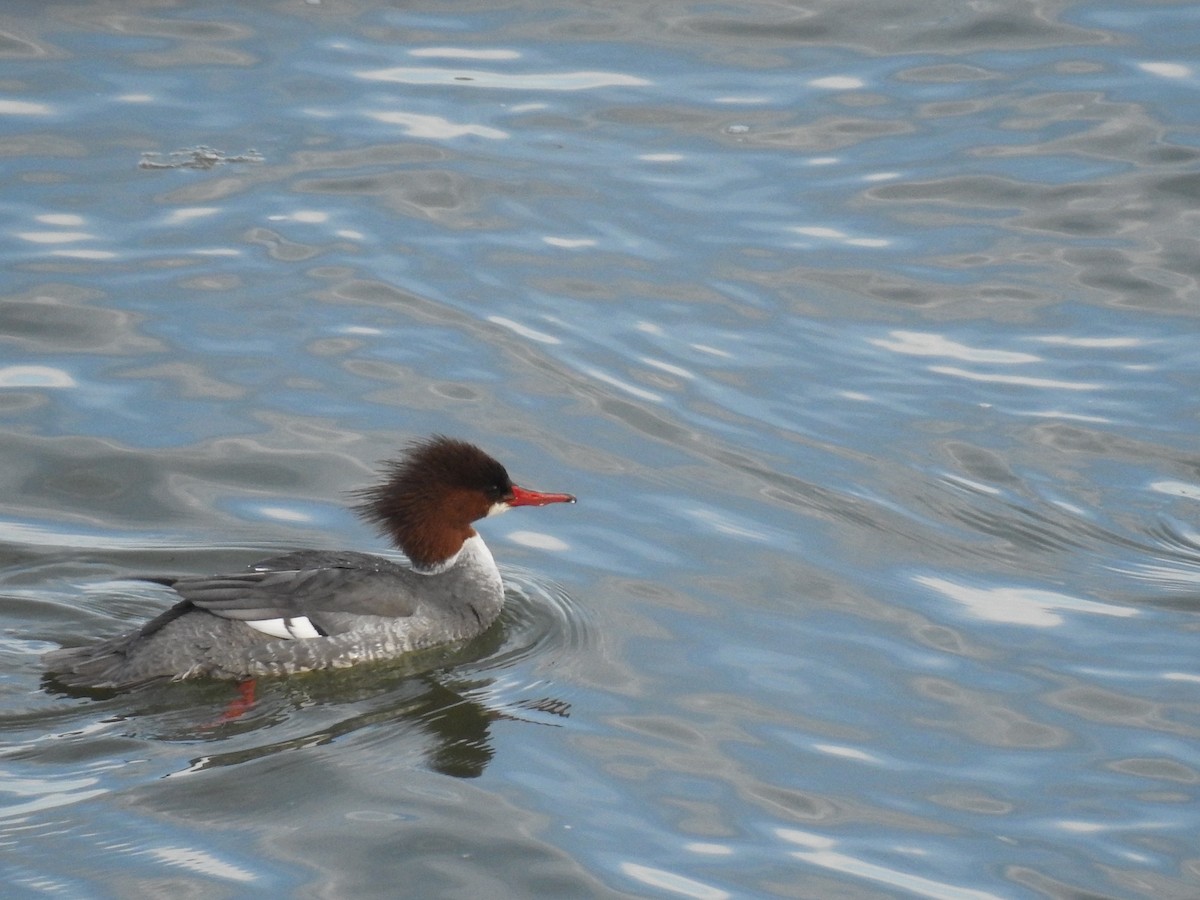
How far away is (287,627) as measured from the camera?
757cm

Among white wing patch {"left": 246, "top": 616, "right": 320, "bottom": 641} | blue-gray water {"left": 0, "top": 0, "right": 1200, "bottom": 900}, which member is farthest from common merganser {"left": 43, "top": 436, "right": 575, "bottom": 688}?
blue-gray water {"left": 0, "top": 0, "right": 1200, "bottom": 900}

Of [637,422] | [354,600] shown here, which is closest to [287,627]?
[354,600]

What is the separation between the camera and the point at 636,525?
29.3ft

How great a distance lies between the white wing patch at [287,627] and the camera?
7.54m

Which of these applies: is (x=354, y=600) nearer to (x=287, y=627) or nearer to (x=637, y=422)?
(x=287, y=627)

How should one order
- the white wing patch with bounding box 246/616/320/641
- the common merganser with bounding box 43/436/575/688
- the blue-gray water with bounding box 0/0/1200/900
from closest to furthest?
the blue-gray water with bounding box 0/0/1200/900 → the common merganser with bounding box 43/436/575/688 → the white wing patch with bounding box 246/616/320/641

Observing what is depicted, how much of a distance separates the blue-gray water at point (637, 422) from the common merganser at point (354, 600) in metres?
0.15

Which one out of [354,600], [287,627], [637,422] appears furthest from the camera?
[637,422]

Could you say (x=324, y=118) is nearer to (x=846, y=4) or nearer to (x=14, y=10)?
(x=14, y=10)

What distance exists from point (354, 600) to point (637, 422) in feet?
8.91

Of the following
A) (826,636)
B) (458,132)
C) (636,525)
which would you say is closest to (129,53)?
(458,132)

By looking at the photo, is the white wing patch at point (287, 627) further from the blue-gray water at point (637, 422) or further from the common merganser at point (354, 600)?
the blue-gray water at point (637, 422)

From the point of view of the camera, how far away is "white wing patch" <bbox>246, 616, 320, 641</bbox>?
7.54 metres

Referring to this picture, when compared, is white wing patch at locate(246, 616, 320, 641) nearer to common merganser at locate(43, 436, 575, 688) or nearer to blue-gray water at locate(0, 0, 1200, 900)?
common merganser at locate(43, 436, 575, 688)
